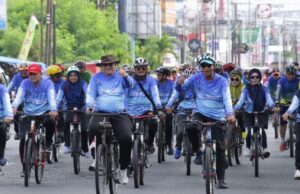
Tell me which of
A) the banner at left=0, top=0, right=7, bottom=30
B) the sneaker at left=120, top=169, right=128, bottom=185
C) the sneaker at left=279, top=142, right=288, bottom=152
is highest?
the banner at left=0, top=0, right=7, bottom=30

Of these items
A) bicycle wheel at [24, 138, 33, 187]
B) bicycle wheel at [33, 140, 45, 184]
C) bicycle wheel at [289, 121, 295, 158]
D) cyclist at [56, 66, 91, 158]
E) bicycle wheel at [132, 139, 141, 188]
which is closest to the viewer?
bicycle wheel at [132, 139, 141, 188]

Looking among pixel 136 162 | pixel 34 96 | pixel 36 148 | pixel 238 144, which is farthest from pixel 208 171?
pixel 238 144

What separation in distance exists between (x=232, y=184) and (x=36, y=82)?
11.2 feet

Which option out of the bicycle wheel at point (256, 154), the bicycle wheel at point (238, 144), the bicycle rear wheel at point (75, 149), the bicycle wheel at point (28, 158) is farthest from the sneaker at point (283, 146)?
the bicycle wheel at point (28, 158)

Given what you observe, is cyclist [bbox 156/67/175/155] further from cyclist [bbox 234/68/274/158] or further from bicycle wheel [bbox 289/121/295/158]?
cyclist [bbox 234/68/274/158]

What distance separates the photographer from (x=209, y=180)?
45.6ft

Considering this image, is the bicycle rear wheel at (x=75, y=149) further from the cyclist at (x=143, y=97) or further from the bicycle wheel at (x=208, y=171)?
the bicycle wheel at (x=208, y=171)

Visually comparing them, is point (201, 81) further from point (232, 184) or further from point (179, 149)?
point (179, 149)

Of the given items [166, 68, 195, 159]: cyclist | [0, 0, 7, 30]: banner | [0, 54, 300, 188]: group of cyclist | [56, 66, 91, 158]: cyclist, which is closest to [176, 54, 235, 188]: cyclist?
[0, 54, 300, 188]: group of cyclist

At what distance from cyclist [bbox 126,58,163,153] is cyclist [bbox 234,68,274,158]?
1.46 metres

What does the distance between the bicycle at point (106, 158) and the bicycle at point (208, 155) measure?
3.75 ft

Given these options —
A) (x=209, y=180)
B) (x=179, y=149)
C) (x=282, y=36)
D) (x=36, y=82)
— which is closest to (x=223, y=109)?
(x=209, y=180)

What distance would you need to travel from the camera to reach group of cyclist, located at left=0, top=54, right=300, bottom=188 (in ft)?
48.0

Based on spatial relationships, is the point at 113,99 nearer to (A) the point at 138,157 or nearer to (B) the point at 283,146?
(A) the point at 138,157
